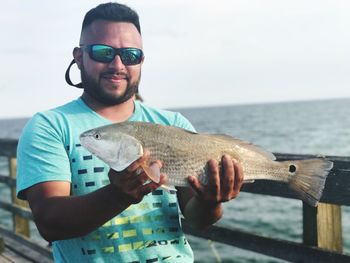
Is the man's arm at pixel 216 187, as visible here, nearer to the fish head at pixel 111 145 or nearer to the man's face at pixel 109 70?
the fish head at pixel 111 145

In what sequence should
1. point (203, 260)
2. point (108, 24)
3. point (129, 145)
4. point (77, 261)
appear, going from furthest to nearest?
point (203, 260) < point (108, 24) < point (77, 261) < point (129, 145)

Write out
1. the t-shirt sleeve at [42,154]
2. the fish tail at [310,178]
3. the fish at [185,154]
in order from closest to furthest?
the fish at [185,154] → the t-shirt sleeve at [42,154] → the fish tail at [310,178]

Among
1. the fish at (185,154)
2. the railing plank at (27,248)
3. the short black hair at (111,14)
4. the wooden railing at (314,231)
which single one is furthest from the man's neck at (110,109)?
the railing plank at (27,248)

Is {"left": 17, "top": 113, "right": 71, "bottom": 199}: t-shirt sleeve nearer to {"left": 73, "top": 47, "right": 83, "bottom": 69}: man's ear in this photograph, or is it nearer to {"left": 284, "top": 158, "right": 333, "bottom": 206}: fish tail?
{"left": 73, "top": 47, "right": 83, "bottom": 69}: man's ear

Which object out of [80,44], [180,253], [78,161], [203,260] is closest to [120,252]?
[180,253]

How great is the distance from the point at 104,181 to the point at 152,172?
538 millimetres

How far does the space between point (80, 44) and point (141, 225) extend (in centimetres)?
135

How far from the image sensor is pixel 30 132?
3.07 m

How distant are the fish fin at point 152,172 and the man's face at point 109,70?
32.7 inches

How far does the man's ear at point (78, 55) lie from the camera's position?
3.43m

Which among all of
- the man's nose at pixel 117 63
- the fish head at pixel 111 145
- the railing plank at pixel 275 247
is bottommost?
the railing plank at pixel 275 247

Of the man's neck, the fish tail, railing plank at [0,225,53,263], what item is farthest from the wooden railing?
railing plank at [0,225,53,263]

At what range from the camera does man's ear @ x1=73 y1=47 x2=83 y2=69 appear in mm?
3428

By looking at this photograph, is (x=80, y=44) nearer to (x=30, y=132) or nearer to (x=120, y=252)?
(x=30, y=132)
